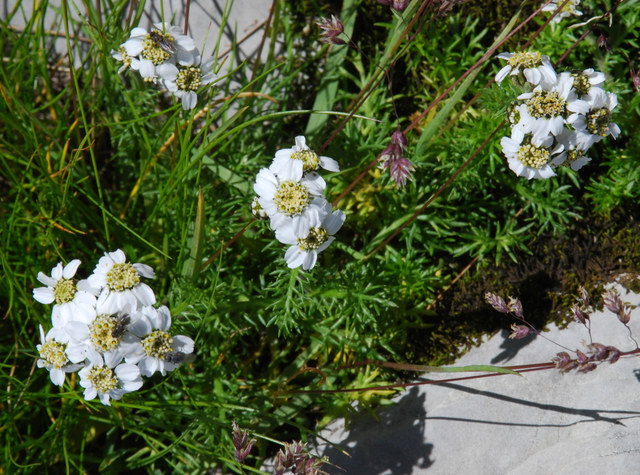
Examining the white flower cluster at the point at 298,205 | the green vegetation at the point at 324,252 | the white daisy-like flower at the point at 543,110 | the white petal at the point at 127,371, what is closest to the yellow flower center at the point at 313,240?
the white flower cluster at the point at 298,205

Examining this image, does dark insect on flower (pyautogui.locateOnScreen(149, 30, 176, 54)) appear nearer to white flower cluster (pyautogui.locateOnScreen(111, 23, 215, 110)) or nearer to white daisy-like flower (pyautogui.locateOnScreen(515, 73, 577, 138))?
white flower cluster (pyautogui.locateOnScreen(111, 23, 215, 110))

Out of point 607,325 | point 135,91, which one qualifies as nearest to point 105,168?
point 135,91

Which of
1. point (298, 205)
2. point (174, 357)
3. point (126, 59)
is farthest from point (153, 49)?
point (174, 357)

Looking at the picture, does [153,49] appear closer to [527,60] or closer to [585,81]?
[527,60]

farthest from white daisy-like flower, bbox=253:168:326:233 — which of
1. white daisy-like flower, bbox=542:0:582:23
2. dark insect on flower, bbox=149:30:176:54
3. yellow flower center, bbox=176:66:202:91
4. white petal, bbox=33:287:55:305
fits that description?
white daisy-like flower, bbox=542:0:582:23

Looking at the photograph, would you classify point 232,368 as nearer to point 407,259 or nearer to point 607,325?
point 407,259
